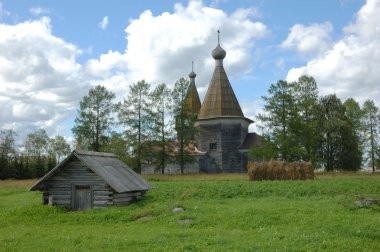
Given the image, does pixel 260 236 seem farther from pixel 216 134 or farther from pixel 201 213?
pixel 216 134

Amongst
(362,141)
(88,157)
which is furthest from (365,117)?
(88,157)

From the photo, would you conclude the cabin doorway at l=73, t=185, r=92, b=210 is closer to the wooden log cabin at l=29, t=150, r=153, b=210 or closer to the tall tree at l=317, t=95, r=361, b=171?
the wooden log cabin at l=29, t=150, r=153, b=210

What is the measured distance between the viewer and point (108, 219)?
61.6ft

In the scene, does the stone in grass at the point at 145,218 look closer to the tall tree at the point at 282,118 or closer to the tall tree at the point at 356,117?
the tall tree at the point at 282,118

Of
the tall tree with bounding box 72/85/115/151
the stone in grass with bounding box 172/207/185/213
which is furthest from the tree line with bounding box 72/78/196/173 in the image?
the stone in grass with bounding box 172/207/185/213

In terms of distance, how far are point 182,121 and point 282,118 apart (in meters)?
11.8

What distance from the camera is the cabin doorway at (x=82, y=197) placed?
2227 cm

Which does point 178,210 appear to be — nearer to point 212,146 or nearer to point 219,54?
point 212,146

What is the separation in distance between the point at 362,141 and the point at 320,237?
47.4 metres

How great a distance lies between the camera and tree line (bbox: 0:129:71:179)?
59.0 metres

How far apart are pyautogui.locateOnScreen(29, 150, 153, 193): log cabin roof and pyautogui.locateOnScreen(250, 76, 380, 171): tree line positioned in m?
21.0

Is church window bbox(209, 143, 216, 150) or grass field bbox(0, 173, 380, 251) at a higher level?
church window bbox(209, 143, 216, 150)

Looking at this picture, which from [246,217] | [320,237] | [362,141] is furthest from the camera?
[362,141]

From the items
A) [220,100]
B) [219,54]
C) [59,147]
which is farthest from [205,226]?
[59,147]
